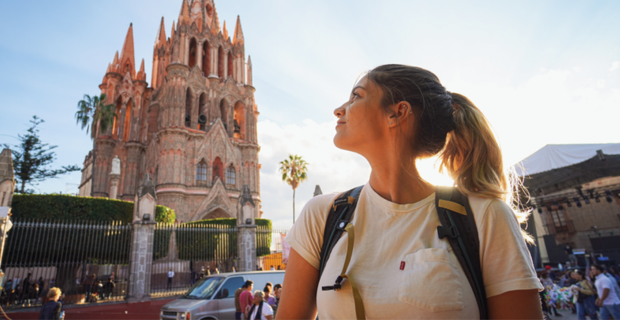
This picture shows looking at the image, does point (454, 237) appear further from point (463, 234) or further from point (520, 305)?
point (520, 305)

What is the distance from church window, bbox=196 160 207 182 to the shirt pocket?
1223 inches

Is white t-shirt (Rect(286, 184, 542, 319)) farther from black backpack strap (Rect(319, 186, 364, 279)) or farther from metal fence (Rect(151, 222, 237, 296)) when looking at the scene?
metal fence (Rect(151, 222, 237, 296))

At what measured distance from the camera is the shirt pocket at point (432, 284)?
102 cm

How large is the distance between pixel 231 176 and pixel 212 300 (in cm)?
2481

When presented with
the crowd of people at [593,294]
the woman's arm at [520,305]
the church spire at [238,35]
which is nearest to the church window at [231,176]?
the church spire at [238,35]

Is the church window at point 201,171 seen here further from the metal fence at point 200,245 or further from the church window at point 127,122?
the metal fence at point 200,245

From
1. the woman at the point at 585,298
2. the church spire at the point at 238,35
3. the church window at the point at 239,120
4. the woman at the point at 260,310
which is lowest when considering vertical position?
the woman at the point at 585,298

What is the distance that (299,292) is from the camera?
1355 mm

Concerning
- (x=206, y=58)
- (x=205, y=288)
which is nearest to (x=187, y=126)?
(x=206, y=58)

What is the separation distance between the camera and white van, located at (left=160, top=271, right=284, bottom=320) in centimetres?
812

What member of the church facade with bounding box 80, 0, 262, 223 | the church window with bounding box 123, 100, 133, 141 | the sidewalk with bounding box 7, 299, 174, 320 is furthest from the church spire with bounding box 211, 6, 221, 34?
the sidewalk with bounding box 7, 299, 174, 320

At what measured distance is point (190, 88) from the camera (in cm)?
3278

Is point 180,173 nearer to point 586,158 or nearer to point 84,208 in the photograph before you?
point 84,208

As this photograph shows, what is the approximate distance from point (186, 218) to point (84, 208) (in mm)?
A: 12403
